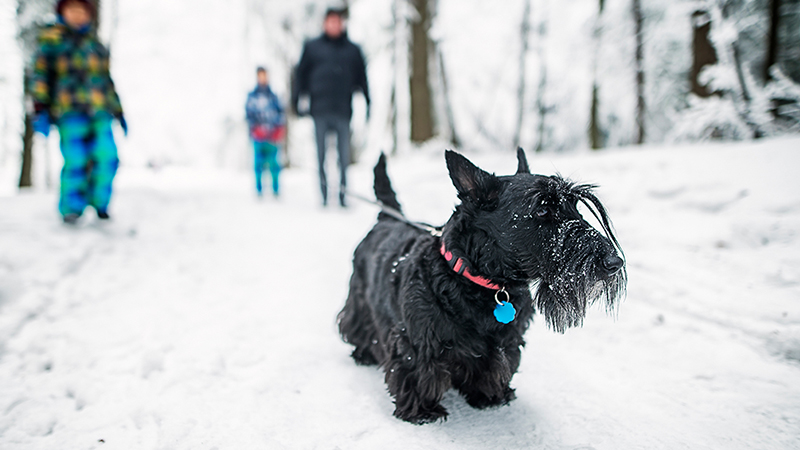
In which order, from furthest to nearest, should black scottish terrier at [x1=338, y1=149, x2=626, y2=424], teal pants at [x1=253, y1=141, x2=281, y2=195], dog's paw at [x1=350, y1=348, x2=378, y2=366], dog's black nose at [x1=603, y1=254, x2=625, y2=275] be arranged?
teal pants at [x1=253, y1=141, x2=281, y2=195]
dog's paw at [x1=350, y1=348, x2=378, y2=366]
black scottish terrier at [x1=338, y1=149, x2=626, y2=424]
dog's black nose at [x1=603, y1=254, x2=625, y2=275]

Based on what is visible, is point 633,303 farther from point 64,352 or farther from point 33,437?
point 64,352

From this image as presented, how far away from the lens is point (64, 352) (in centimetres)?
220

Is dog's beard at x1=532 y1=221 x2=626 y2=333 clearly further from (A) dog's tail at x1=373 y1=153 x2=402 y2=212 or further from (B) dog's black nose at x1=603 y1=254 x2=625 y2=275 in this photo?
(A) dog's tail at x1=373 y1=153 x2=402 y2=212

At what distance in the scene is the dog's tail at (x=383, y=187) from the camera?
247cm

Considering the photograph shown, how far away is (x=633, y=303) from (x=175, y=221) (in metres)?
5.15

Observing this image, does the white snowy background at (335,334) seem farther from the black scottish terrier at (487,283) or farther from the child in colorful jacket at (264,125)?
the child in colorful jacket at (264,125)

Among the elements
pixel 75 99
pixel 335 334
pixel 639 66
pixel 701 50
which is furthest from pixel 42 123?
pixel 639 66

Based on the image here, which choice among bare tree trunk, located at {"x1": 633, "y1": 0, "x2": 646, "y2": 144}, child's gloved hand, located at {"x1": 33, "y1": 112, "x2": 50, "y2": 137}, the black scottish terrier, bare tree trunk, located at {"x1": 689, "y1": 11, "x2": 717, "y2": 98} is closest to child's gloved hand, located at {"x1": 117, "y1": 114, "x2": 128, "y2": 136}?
child's gloved hand, located at {"x1": 33, "y1": 112, "x2": 50, "y2": 137}

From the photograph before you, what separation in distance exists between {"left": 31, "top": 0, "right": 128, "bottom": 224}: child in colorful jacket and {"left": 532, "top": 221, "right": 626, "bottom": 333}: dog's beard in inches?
172

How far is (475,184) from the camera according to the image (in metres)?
1.64

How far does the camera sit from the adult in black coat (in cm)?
543

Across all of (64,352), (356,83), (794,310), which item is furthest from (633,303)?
(356,83)

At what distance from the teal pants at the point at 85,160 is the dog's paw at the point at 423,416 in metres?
3.94

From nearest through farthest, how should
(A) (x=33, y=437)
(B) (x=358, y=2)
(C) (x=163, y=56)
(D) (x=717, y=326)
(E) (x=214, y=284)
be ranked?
(A) (x=33, y=437) → (D) (x=717, y=326) → (E) (x=214, y=284) → (B) (x=358, y=2) → (C) (x=163, y=56)
